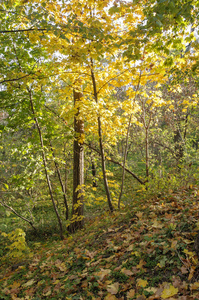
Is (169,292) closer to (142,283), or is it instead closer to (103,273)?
(142,283)

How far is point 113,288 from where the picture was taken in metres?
1.99

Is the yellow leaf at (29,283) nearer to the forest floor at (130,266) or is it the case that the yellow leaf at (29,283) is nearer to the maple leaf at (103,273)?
the forest floor at (130,266)

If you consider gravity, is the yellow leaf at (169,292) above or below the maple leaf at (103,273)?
above

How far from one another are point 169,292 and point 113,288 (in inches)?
25.0

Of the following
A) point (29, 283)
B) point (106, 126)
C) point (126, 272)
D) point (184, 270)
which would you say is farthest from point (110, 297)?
point (106, 126)

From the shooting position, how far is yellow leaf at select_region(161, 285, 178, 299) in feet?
5.19

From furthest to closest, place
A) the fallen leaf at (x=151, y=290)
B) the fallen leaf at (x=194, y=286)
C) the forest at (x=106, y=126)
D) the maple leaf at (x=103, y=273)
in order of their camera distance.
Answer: the maple leaf at (x=103, y=273)
the forest at (x=106, y=126)
the fallen leaf at (x=151, y=290)
the fallen leaf at (x=194, y=286)

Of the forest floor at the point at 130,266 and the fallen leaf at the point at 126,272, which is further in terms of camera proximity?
the fallen leaf at the point at 126,272

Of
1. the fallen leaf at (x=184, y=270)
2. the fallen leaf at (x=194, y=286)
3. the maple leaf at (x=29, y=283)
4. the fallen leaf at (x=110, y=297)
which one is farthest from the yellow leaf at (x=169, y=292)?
the maple leaf at (x=29, y=283)

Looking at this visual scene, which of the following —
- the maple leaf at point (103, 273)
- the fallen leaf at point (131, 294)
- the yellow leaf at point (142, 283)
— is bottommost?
the maple leaf at point (103, 273)

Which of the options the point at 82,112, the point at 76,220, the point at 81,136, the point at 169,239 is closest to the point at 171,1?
the point at 82,112

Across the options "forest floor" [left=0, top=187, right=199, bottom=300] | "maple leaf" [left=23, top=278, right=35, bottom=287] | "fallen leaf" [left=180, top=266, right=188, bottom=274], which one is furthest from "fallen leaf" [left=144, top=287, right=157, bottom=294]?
"maple leaf" [left=23, top=278, right=35, bottom=287]

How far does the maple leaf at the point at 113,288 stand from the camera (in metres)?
1.96

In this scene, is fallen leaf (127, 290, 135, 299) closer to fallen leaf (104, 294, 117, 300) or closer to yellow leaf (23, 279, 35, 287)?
fallen leaf (104, 294, 117, 300)
